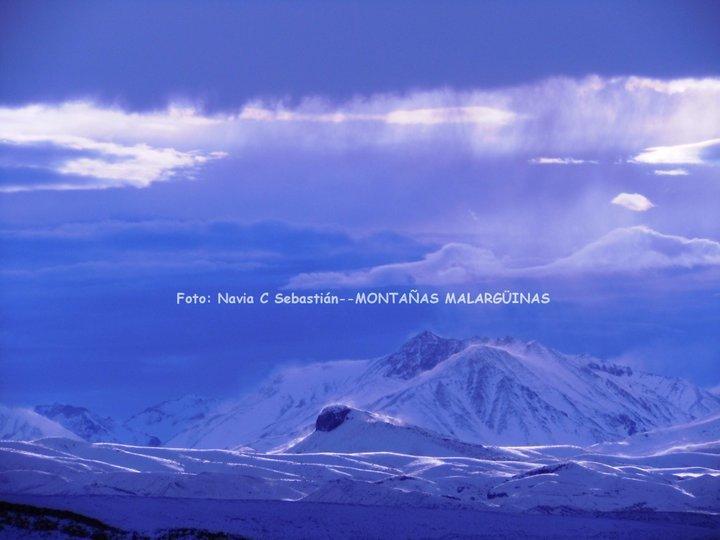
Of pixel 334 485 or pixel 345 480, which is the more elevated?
pixel 345 480

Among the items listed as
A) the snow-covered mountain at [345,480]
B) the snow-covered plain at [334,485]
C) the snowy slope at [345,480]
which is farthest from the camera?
the snowy slope at [345,480]

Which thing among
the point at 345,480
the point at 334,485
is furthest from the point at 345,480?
the point at 334,485

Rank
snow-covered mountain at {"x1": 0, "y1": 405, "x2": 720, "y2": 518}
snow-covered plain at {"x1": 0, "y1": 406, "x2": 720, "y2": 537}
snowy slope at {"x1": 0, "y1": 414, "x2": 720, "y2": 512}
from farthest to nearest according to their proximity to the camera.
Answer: snowy slope at {"x1": 0, "y1": 414, "x2": 720, "y2": 512}
snow-covered mountain at {"x1": 0, "y1": 405, "x2": 720, "y2": 518}
snow-covered plain at {"x1": 0, "y1": 406, "x2": 720, "y2": 537}

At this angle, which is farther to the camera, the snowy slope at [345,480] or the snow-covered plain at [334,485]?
the snowy slope at [345,480]

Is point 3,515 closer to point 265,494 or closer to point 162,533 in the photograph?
point 162,533

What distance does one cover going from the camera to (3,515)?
6981 centimetres

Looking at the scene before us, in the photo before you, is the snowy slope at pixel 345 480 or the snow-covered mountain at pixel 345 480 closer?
the snow-covered mountain at pixel 345 480

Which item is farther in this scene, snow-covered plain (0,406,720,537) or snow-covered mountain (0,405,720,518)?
snow-covered mountain (0,405,720,518)

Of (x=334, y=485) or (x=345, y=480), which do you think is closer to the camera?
(x=334, y=485)

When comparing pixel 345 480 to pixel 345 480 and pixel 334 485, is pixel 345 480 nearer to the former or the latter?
pixel 345 480

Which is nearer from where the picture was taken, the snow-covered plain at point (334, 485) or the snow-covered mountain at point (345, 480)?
the snow-covered plain at point (334, 485)

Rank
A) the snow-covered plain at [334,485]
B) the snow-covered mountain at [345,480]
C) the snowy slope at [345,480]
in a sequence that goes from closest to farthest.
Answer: the snow-covered plain at [334,485]
the snow-covered mountain at [345,480]
the snowy slope at [345,480]

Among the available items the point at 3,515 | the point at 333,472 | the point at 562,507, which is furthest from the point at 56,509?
the point at 333,472

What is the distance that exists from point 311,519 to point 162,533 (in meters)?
14.2
